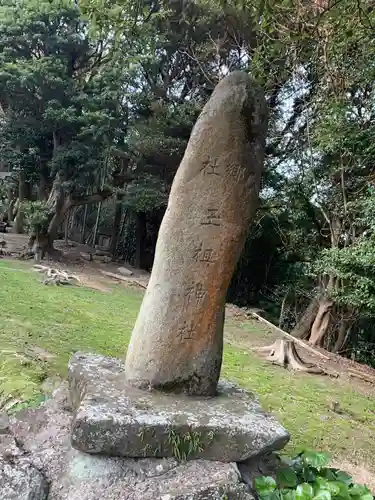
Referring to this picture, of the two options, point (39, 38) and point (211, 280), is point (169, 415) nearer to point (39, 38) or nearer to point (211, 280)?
point (211, 280)

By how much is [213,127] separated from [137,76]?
1656 centimetres

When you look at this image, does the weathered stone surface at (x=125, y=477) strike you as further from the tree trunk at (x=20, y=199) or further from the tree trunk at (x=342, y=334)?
the tree trunk at (x=20, y=199)

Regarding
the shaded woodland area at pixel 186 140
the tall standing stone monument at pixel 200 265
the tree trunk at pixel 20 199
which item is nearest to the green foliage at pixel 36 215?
the shaded woodland area at pixel 186 140

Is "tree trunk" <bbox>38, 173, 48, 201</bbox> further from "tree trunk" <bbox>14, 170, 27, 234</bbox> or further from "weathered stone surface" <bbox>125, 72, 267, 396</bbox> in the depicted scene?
"weathered stone surface" <bbox>125, 72, 267, 396</bbox>

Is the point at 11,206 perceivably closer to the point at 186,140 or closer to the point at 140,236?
the point at 140,236

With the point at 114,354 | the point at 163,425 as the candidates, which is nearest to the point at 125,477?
the point at 163,425

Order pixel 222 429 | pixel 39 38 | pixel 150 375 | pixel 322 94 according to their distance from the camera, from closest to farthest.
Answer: pixel 222 429 → pixel 150 375 → pixel 322 94 → pixel 39 38

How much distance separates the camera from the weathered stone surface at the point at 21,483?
2020mm

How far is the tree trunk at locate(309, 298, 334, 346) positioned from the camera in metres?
11.9

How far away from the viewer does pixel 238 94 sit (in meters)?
2.79

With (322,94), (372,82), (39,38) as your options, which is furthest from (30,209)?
(372,82)

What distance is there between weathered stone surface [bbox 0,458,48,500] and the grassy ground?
996 millimetres

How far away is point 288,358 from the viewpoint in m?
8.67

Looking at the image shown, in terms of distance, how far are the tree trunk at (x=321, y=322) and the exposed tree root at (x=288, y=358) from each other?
10.5 ft
